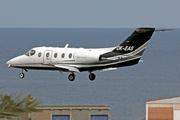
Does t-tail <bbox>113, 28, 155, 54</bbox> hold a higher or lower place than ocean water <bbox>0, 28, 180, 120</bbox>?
lower

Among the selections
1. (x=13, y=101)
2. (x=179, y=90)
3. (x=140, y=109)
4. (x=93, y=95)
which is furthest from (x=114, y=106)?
(x=13, y=101)

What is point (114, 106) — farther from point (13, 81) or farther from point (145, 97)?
point (13, 81)

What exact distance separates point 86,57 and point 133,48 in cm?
354

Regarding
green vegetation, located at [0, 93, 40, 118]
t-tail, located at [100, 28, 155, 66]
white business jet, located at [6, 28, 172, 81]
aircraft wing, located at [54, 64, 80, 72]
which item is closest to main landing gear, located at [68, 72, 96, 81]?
white business jet, located at [6, 28, 172, 81]

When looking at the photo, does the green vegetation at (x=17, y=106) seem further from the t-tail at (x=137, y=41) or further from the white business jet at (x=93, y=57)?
the t-tail at (x=137, y=41)

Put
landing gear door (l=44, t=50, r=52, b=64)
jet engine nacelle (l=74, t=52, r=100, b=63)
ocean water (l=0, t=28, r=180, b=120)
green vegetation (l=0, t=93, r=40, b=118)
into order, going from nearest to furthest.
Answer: green vegetation (l=0, t=93, r=40, b=118), jet engine nacelle (l=74, t=52, r=100, b=63), landing gear door (l=44, t=50, r=52, b=64), ocean water (l=0, t=28, r=180, b=120)

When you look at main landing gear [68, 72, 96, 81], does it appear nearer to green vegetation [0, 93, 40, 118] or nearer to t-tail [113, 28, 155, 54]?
t-tail [113, 28, 155, 54]

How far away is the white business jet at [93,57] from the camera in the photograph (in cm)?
4053

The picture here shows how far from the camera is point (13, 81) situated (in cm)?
14525

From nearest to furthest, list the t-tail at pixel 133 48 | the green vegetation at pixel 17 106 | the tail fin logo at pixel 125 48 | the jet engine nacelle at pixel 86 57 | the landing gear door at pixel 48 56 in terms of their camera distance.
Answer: the green vegetation at pixel 17 106, the t-tail at pixel 133 48, the tail fin logo at pixel 125 48, the jet engine nacelle at pixel 86 57, the landing gear door at pixel 48 56

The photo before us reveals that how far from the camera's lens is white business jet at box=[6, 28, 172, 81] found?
40531mm

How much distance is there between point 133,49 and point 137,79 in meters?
123

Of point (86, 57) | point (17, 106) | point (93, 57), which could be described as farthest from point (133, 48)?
point (17, 106)

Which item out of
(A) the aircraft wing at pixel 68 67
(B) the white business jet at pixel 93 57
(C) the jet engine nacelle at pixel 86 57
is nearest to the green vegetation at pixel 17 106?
(B) the white business jet at pixel 93 57
